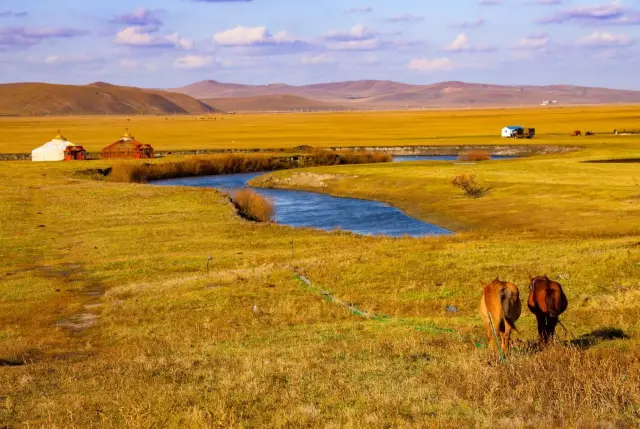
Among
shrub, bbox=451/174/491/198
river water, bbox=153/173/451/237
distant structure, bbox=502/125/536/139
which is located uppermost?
distant structure, bbox=502/125/536/139

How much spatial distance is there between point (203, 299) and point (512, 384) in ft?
46.7

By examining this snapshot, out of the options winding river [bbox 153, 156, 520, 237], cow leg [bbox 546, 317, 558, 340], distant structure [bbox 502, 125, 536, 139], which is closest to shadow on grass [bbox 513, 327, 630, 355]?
cow leg [bbox 546, 317, 558, 340]

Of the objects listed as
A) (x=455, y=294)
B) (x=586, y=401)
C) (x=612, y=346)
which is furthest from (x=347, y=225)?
(x=586, y=401)

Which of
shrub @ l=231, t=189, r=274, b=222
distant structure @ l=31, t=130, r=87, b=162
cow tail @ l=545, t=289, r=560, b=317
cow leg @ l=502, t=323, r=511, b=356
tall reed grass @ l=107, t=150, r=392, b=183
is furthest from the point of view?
distant structure @ l=31, t=130, r=87, b=162

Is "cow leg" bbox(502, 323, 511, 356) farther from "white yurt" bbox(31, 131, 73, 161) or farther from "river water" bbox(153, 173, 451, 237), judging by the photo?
"white yurt" bbox(31, 131, 73, 161)

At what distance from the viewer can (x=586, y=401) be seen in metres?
9.80

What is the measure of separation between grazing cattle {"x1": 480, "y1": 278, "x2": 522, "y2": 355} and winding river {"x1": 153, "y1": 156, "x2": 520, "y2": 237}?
28967mm

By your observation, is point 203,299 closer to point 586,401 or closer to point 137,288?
point 137,288

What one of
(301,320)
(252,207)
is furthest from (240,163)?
(301,320)

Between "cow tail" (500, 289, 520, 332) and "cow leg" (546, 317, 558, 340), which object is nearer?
"cow tail" (500, 289, 520, 332)

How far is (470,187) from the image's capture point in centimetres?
5669

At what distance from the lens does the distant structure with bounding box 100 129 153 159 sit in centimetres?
9842

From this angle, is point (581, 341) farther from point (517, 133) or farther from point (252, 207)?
point (517, 133)

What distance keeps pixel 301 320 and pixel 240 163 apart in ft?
243
